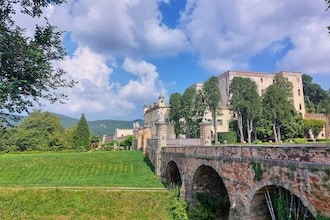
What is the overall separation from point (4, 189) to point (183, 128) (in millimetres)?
30729

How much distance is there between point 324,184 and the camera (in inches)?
261

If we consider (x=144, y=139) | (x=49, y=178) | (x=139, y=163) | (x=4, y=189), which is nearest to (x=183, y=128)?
(x=144, y=139)

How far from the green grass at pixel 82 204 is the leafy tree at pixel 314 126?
36700 millimetres

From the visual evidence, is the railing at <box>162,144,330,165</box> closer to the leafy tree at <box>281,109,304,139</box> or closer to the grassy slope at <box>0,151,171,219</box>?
the grassy slope at <box>0,151,171,219</box>

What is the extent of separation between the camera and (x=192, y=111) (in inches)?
1738

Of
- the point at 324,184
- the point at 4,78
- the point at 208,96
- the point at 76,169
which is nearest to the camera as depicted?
the point at 324,184

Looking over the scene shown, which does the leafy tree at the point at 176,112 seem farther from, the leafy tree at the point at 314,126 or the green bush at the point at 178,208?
the green bush at the point at 178,208

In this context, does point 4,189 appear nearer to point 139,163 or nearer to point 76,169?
point 76,169

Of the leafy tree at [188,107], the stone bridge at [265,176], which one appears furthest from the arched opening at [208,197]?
the leafy tree at [188,107]

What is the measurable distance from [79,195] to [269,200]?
13219 mm

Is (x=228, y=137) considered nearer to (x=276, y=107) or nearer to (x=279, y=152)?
(x=276, y=107)

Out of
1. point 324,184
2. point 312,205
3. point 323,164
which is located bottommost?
point 312,205

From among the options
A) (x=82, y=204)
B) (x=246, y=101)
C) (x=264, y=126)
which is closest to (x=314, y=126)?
(x=264, y=126)

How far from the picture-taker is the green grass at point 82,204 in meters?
16.8
